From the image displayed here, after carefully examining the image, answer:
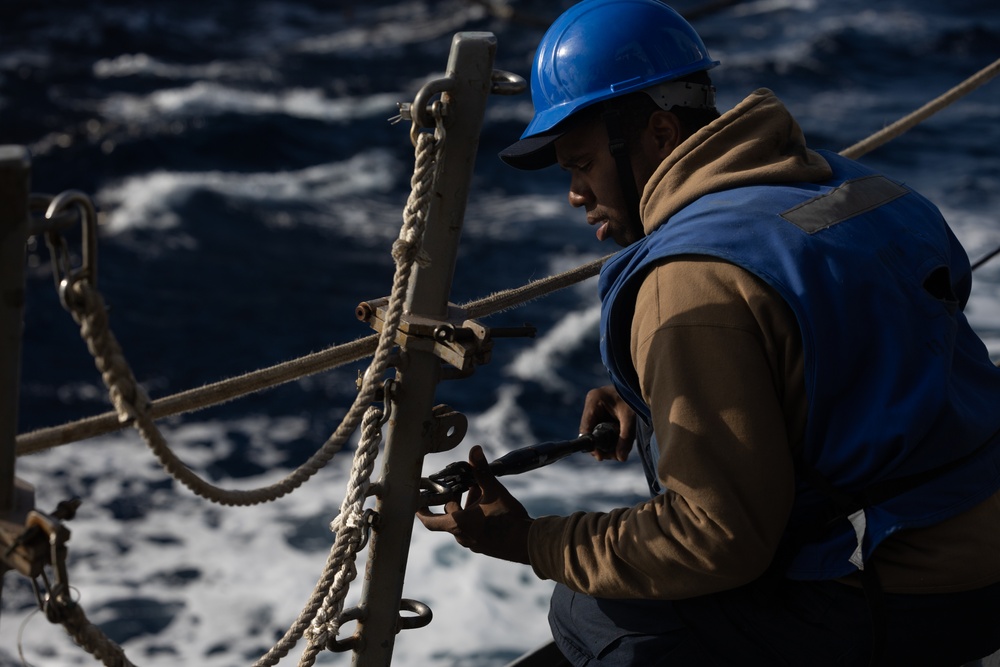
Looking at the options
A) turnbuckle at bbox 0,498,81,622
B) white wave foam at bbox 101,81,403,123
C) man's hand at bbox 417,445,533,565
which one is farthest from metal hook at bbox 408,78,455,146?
white wave foam at bbox 101,81,403,123

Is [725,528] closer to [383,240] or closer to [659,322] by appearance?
[659,322]

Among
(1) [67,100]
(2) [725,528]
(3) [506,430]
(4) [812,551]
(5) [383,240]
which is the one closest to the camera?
(2) [725,528]

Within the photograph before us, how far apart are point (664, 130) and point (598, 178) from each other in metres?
0.13

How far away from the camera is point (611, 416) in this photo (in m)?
2.21

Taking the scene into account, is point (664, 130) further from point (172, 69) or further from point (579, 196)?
point (172, 69)

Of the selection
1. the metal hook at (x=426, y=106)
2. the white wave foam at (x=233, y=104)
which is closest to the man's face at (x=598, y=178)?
the metal hook at (x=426, y=106)

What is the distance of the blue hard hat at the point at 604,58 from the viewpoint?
179cm

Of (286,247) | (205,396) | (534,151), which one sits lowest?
(205,396)

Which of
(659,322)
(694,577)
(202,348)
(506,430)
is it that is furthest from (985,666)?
(202,348)

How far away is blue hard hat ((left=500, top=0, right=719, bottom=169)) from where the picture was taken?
1.79m

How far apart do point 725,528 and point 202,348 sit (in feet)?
22.4

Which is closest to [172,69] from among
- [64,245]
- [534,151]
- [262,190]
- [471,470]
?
[262,190]

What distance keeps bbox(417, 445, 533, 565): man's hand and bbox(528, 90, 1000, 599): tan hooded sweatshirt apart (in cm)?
5

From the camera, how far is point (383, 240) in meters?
9.88
